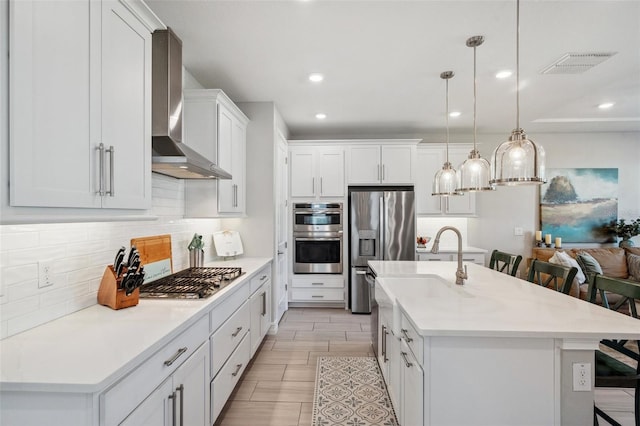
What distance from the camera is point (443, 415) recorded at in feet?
4.57

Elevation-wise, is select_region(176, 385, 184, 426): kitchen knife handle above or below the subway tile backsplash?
below

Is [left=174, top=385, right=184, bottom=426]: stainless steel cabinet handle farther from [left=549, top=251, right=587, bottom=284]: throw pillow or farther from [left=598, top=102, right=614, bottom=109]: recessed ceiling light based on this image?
[left=598, top=102, right=614, bottom=109]: recessed ceiling light

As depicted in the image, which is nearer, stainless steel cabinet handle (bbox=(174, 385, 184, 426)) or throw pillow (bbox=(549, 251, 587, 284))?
stainless steel cabinet handle (bbox=(174, 385, 184, 426))

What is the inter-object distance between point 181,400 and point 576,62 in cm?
376

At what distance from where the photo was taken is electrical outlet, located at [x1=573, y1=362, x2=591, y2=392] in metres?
1.36

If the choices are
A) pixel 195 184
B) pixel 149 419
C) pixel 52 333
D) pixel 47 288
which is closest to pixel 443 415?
pixel 149 419

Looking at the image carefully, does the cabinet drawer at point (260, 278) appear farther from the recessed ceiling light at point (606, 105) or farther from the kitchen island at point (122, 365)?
the recessed ceiling light at point (606, 105)

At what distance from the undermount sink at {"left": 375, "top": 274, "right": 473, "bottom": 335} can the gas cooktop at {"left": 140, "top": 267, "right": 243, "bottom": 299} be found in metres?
1.12

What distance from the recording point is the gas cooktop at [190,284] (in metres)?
1.95

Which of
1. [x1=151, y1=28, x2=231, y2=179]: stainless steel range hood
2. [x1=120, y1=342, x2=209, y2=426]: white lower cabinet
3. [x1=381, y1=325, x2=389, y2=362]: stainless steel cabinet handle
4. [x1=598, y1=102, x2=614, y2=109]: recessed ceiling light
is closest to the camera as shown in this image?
[x1=120, y1=342, x2=209, y2=426]: white lower cabinet

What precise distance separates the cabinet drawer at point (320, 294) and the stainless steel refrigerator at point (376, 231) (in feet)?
0.89

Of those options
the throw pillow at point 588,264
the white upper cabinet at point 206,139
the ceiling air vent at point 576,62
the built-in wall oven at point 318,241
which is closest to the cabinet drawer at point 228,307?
the white upper cabinet at point 206,139

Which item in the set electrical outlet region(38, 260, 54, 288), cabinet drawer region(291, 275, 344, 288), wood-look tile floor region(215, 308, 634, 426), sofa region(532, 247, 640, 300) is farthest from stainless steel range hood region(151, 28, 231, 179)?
sofa region(532, 247, 640, 300)

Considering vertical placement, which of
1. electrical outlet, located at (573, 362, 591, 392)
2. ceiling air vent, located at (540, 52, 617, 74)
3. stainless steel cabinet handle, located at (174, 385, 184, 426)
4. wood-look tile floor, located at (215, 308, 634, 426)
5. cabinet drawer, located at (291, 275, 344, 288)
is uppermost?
ceiling air vent, located at (540, 52, 617, 74)
